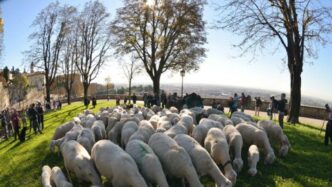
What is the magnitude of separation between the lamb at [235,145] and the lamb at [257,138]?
2.32 feet

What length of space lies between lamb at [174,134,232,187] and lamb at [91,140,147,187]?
1892mm

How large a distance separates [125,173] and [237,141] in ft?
15.8

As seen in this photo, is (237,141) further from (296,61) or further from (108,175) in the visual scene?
(296,61)

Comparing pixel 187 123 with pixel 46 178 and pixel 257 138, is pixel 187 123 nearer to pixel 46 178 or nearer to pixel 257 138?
pixel 257 138

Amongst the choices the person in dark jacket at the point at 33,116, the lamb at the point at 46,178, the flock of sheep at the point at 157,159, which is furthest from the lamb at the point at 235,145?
the person in dark jacket at the point at 33,116

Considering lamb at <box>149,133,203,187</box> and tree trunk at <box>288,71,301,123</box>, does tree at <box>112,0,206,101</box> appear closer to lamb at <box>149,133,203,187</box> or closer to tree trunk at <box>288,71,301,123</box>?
tree trunk at <box>288,71,301,123</box>

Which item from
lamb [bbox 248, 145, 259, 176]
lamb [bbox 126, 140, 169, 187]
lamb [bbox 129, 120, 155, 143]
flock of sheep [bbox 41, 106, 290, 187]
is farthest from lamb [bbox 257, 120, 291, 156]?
lamb [bbox 126, 140, 169, 187]

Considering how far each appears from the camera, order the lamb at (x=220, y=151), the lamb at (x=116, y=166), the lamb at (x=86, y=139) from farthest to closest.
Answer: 1. the lamb at (x=86, y=139)
2. the lamb at (x=220, y=151)
3. the lamb at (x=116, y=166)

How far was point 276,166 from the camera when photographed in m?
12.8

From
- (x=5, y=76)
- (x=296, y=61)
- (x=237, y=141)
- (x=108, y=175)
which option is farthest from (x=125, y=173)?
(x=5, y=76)

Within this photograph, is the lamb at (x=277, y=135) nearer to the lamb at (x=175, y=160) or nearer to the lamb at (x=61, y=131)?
the lamb at (x=175, y=160)

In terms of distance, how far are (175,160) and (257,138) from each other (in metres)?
4.67

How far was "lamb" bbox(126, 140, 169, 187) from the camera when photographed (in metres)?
9.37

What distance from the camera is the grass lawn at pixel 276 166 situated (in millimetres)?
11273
